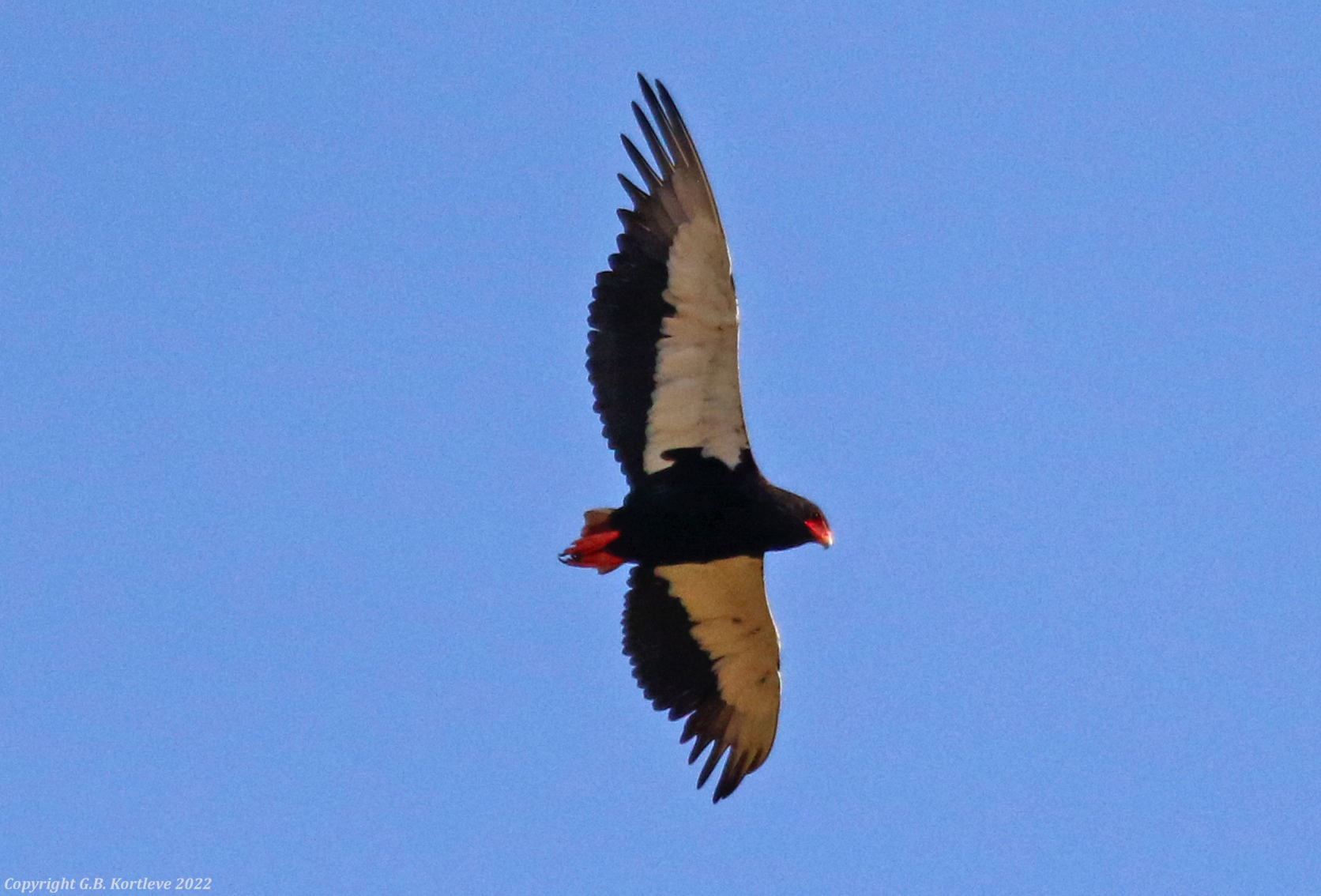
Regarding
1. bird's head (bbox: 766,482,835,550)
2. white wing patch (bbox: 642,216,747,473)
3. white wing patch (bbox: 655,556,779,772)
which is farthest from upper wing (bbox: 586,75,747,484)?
white wing patch (bbox: 655,556,779,772)

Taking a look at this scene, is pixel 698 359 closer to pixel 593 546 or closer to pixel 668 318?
pixel 668 318

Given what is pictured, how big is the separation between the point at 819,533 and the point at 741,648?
1.76 metres

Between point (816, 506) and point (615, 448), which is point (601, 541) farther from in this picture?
point (816, 506)

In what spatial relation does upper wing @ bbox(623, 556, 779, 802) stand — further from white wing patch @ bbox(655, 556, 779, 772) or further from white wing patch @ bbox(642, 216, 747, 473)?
white wing patch @ bbox(642, 216, 747, 473)

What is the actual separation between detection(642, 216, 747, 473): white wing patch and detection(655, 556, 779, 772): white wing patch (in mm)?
1499

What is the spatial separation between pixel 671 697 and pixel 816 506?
2.45 meters

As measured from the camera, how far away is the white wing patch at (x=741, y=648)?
18.6 meters

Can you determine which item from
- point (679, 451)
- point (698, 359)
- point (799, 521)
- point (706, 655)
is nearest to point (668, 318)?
point (698, 359)

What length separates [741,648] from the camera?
61.6ft

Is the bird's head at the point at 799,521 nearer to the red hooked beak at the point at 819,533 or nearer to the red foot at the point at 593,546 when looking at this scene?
the red hooked beak at the point at 819,533

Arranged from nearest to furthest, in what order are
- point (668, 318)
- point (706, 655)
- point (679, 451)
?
point (668, 318), point (679, 451), point (706, 655)

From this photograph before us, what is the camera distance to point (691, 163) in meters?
17.1

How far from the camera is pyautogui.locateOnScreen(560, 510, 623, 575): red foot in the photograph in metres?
17.5

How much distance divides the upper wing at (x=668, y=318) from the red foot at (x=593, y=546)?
72cm
